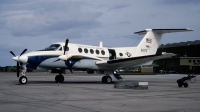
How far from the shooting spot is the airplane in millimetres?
25855

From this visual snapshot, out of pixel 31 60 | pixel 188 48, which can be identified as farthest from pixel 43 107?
pixel 188 48

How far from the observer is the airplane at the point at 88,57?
2585cm

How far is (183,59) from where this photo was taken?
98.9 m

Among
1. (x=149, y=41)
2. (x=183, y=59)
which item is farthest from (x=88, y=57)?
(x=183, y=59)

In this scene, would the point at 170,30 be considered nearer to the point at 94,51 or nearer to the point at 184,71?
the point at 94,51

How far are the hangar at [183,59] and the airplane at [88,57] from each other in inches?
2478

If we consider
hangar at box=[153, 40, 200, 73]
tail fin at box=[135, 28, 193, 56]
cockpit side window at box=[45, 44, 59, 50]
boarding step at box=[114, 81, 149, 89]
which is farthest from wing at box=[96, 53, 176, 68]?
hangar at box=[153, 40, 200, 73]

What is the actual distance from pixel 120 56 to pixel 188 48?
8166 cm

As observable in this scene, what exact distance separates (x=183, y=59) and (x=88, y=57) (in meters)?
77.3

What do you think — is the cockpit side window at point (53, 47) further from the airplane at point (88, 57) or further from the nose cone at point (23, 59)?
the nose cone at point (23, 59)

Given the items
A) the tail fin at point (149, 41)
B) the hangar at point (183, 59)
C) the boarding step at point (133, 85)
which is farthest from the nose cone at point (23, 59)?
the hangar at point (183, 59)

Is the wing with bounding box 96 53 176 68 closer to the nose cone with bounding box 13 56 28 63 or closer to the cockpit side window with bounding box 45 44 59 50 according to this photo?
the cockpit side window with bounding box 45 44 59 50

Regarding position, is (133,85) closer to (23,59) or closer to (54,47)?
(54,47)

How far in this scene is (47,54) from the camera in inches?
1033
